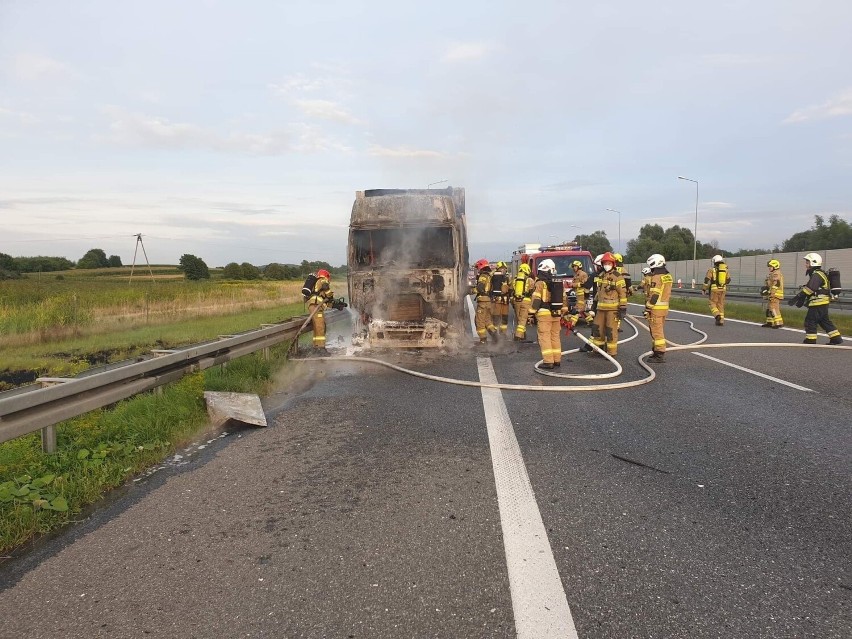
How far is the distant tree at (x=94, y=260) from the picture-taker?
70.9 metres

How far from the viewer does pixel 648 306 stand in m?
9.20

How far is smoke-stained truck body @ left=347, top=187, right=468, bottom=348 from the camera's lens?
10477 millimetres

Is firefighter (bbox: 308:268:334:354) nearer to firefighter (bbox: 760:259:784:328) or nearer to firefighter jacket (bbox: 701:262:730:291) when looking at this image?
firefighter jacket (bbox: 701:262:730:291)

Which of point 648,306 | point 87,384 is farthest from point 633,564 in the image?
point 648,306

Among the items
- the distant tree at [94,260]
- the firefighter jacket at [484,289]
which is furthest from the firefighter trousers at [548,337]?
the distant tree at [94,260]

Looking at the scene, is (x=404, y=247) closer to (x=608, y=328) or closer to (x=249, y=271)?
(x=608, y=328)

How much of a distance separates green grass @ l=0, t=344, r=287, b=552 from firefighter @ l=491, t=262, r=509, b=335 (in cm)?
696

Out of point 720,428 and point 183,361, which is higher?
point 183,361

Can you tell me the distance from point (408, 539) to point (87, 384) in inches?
123

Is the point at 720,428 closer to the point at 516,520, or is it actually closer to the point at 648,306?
the point at 516,520

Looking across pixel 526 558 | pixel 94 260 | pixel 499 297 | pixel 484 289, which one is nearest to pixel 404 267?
pixel 484 289

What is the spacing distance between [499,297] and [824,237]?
61.1 meters

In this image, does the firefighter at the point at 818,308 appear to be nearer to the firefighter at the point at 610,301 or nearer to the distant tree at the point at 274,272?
the firefighter at the point at 610,301

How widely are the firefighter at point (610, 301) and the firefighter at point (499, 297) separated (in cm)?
279
